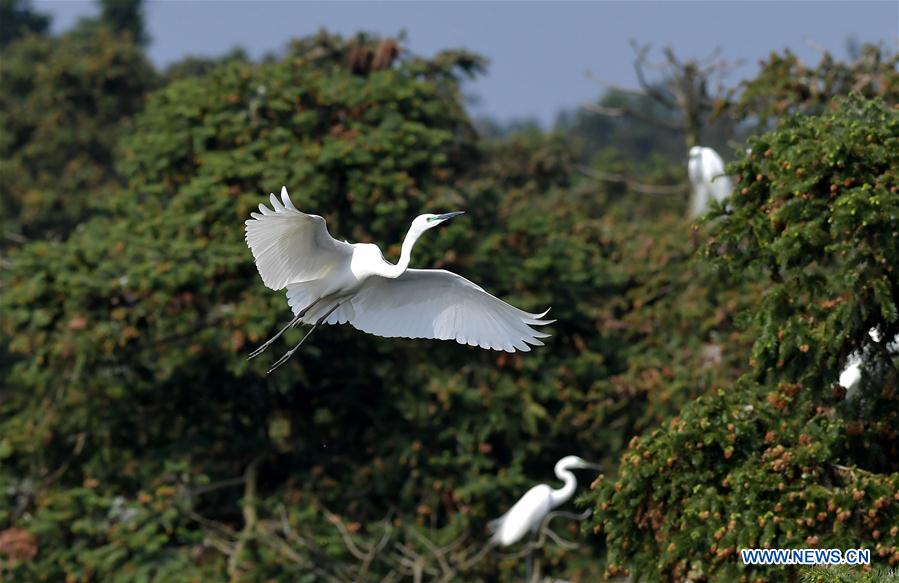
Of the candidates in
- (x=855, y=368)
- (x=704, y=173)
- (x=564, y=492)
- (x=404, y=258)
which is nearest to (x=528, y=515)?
(x=564, y=492)

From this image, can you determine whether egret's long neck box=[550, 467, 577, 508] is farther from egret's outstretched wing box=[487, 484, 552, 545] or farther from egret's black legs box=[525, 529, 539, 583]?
egret's black legs box=[525, 529, 539, 583]

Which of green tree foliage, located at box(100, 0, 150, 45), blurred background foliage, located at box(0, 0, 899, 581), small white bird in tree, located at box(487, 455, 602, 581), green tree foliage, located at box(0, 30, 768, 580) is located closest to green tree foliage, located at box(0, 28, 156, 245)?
blurred background foliage, located at box(0, 0, 899, 581)

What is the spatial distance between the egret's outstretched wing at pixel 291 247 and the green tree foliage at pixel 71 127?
1120 centimetres

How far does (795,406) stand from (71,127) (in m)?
14.0

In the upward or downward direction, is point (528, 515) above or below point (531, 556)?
above

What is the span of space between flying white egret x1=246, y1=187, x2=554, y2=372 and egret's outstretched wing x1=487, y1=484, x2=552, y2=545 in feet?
10.6

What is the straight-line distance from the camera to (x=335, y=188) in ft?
41.2

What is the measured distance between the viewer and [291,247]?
26.2ft

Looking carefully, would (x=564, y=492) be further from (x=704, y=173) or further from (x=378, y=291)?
(x=378, y=291)

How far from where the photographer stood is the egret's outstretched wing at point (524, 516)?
1128 cm

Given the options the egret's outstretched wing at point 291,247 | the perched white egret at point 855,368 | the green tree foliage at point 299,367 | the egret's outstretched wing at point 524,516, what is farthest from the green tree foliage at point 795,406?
the green tree foliage at point 299,367

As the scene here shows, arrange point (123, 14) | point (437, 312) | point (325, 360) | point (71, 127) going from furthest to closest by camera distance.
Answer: point (123, 14)
point (71, 127)
point (325, 360)
point (437, 312)

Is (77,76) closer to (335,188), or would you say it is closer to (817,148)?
(335,188)

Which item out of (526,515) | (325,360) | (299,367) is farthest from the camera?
(325,360)
